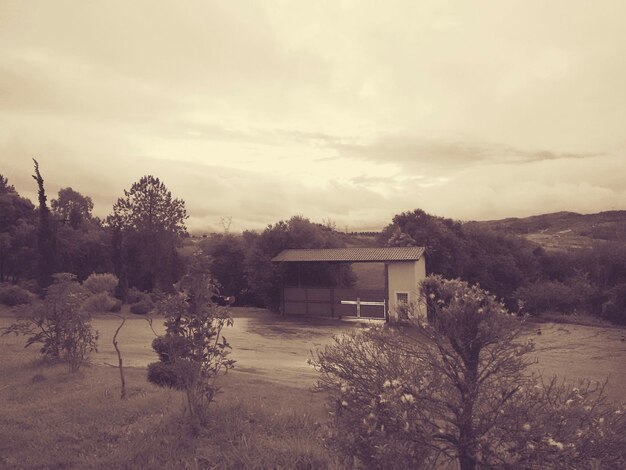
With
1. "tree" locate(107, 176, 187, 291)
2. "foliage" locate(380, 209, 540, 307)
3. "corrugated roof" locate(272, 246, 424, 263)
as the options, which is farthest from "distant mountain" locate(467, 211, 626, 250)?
"tree" locate(107, 176, 187, 291)

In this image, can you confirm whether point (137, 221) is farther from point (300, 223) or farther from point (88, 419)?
point (88, 419)

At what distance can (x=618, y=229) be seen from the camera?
148 feet

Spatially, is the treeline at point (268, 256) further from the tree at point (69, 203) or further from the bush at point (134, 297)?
the tree at point (69, 203)

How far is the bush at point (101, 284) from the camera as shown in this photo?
3425 cm

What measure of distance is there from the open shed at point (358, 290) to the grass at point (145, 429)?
18091mm

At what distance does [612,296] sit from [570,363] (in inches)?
627

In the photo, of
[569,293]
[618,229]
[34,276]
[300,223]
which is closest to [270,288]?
[300,223]

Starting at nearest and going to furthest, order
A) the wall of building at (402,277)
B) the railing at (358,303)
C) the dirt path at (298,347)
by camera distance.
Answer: the dirt path at (298,347) → the wall of building at (402,277) → the railing at (358,303)

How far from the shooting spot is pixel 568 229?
56719 millimetres

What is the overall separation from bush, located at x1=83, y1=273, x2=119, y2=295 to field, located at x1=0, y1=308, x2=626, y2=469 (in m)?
17.9

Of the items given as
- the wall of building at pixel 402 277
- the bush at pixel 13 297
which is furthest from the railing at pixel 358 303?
the bush at pixel 13 297

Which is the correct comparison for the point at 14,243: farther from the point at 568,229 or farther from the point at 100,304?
the point at 568,229

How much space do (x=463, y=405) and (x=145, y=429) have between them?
18.8ft

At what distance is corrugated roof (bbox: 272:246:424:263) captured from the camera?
2903 cm
